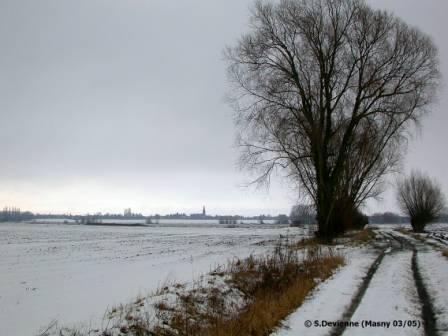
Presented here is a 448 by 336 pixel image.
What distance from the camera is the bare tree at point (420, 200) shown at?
79.2m

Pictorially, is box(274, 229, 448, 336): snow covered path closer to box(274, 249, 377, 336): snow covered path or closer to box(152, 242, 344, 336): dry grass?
box(274, 249, 377, 336): snow covered path

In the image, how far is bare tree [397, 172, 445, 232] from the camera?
79.2 metres

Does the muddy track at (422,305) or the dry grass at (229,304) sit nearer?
the muddy track at (422,305)

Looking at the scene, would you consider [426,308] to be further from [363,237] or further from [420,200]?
[420,200]

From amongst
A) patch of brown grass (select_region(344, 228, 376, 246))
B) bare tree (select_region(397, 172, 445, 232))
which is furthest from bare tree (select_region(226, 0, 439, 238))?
bare tree (select_region(397, 172, 445, 232))

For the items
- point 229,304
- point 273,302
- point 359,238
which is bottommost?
point 229,304

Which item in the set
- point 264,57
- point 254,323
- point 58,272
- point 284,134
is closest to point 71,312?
point 254,323

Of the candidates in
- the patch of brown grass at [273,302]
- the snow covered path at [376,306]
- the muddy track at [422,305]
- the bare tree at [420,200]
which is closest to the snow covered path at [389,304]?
the snow covered path at [376,306]

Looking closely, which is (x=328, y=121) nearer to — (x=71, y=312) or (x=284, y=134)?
(x=284, y=134)

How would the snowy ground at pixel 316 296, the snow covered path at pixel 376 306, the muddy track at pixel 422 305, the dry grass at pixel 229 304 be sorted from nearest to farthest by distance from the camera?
the muddy track at pixel 422 305, the snow covered path at pixel 376 306, the snowy ground at pixel 316 296, the dry grass at pixel 229 304

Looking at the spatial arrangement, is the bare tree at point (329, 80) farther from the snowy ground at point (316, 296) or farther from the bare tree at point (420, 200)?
the bare tree at point (420, 200)

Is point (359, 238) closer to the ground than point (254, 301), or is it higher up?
higher up

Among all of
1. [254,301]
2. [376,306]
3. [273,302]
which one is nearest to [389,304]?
[376,306]

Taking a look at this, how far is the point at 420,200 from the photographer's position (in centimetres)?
8175
